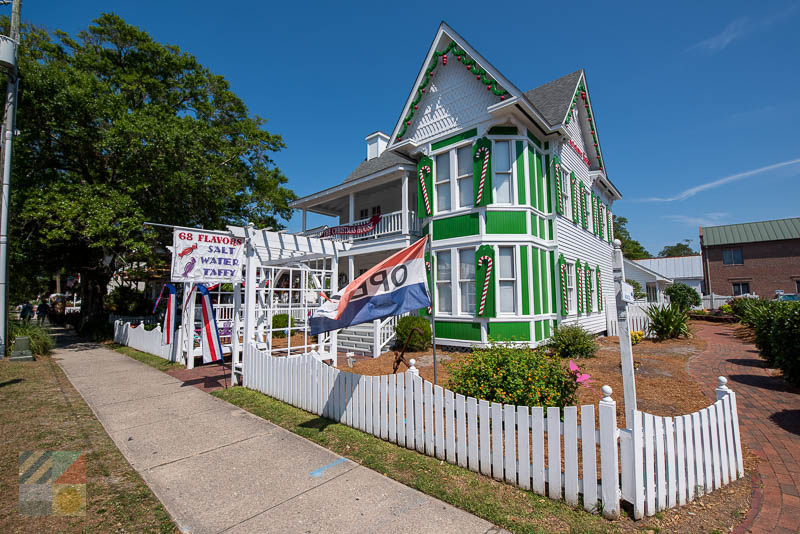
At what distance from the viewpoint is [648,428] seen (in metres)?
3.31

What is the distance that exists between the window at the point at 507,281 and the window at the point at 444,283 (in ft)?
5.55

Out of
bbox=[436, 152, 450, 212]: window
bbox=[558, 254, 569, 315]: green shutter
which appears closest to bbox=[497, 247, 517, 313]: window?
bbox=[558, 254, 569, 315]: green shutter

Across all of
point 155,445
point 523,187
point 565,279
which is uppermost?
point 523,187

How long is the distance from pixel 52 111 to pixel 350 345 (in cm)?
1487

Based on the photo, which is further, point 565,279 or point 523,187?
point 565,279

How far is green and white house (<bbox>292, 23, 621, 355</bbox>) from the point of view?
12023 mm

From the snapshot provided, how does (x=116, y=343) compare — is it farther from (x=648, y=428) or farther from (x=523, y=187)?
(x=648, y=428)

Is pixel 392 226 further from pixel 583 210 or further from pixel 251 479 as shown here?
pixel 251 479

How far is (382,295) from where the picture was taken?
521 centimetres

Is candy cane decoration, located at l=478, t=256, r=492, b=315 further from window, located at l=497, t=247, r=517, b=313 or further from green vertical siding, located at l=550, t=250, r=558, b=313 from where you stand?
green vertical siding, located at l=550, t=250, r=558, b=313

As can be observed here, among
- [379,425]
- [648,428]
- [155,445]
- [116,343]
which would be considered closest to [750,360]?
[648,428]

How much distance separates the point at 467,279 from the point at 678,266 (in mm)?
46398

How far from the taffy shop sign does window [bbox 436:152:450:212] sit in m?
7.18

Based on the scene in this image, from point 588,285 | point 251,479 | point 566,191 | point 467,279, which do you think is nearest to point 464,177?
point 467,279
